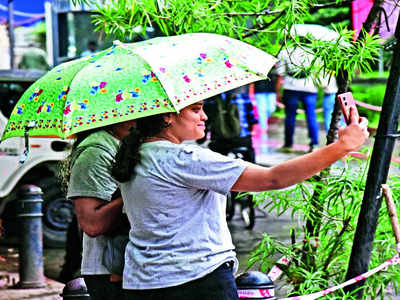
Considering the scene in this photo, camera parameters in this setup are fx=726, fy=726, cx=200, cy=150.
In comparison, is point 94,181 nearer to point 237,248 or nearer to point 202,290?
point 202,290

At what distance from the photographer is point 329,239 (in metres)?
4.21

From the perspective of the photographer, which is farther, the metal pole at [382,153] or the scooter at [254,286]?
the metal pole at [382,153]

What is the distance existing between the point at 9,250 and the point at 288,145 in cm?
698

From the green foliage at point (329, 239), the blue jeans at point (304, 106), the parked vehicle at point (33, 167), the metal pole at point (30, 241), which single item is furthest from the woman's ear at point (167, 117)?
the blue jeans at point (304, 106)

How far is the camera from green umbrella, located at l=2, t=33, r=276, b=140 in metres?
2.67

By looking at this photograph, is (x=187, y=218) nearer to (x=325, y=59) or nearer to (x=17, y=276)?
(x=325, y=59)

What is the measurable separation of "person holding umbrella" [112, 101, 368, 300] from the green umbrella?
0.17 m

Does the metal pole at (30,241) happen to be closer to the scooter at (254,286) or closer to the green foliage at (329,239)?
the green foliage at (329,239)

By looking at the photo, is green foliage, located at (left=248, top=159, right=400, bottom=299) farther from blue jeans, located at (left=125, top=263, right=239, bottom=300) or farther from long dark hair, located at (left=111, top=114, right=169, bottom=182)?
long dark hair, located at (left=111, top=114, right=169, bottom=182)

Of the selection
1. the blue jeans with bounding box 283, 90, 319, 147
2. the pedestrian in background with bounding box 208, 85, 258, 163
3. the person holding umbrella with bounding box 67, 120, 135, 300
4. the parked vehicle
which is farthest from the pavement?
the person holding umbrella with bounding box 67, 120, 135, 300

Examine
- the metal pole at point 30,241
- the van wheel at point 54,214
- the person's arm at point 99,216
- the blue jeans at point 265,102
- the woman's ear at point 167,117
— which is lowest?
the blue jeans at point 265,102

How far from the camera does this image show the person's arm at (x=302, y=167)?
2.38 meters

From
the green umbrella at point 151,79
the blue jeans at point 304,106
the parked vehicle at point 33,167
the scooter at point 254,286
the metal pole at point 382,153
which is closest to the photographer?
the green umbrella at point 151,79

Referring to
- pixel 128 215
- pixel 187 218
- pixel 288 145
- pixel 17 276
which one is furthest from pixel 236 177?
pixel 288 145
